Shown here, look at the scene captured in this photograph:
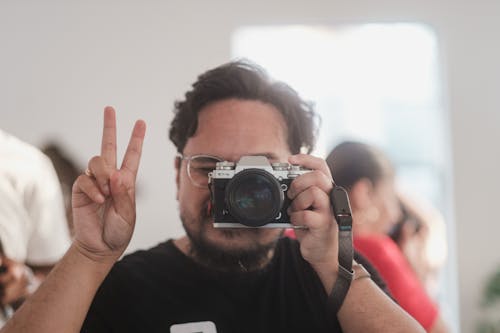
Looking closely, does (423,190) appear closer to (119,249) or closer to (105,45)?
(105,45)

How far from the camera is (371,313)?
65 cm

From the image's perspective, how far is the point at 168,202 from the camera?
1.02 m

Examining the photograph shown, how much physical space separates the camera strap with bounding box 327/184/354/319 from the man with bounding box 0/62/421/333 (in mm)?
12

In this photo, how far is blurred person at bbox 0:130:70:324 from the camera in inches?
42.1

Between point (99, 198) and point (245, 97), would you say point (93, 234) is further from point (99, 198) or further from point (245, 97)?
point (245, 97)

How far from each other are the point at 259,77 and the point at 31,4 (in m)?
0.73

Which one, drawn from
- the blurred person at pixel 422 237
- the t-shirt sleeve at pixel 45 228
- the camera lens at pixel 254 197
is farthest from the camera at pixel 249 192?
the blurred person at pixel 422 237

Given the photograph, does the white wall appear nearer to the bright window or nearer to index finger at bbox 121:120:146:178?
the bright window

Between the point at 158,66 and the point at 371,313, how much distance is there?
800 millimetres

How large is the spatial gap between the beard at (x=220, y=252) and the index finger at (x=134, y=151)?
0.45 ft

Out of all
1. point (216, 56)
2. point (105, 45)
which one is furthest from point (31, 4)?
point (216, 56)

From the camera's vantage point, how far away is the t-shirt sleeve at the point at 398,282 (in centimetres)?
87

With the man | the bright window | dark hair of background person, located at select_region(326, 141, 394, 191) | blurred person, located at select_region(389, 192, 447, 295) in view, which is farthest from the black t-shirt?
the bright window

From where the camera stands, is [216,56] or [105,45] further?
[105,45]
